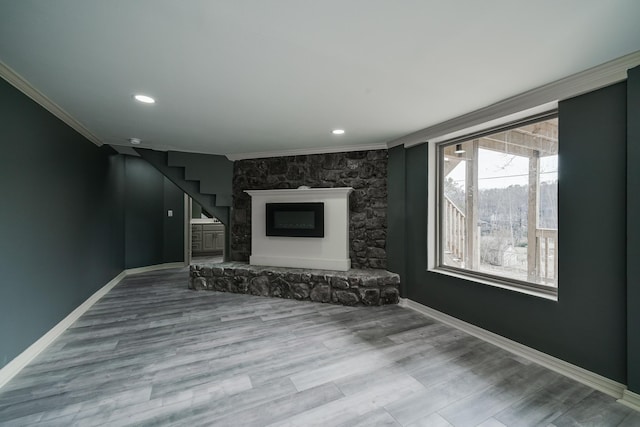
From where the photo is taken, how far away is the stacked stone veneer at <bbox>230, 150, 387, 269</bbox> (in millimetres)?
4074

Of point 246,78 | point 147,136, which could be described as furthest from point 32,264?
point 246,78

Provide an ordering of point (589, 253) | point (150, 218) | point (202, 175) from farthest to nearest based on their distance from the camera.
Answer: point (150, 218) < point (202, 175) < point (589, 253)

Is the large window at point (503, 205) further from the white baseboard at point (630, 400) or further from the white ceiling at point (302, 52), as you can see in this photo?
the white baseboard at point (630, 400)

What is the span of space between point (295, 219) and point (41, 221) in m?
2.92

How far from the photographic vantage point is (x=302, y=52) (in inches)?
66.6

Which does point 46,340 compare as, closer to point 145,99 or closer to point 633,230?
point 145,99

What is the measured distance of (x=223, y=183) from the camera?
4.79 m

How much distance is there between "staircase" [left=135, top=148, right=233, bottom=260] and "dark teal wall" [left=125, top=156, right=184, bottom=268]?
1.25 m

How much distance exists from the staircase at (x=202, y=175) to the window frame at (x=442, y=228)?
345 cm

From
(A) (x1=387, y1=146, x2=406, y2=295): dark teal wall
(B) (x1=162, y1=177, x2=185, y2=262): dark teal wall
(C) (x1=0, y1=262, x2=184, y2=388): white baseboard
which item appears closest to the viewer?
(C) (x1=0, y1=262, x2=184, y2=388): white baseboard

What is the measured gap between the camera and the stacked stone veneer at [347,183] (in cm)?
407

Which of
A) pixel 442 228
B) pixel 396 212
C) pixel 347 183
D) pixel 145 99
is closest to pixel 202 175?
pixel 145 99

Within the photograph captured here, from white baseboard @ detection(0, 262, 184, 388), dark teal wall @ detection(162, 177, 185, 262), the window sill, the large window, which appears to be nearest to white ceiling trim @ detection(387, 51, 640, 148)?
the large window

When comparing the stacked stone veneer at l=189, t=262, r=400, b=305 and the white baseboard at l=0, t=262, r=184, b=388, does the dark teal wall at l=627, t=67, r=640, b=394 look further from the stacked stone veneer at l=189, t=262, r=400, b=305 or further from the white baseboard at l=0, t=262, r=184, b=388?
the white baseboard at l=0, t=262, r=184, b=388
